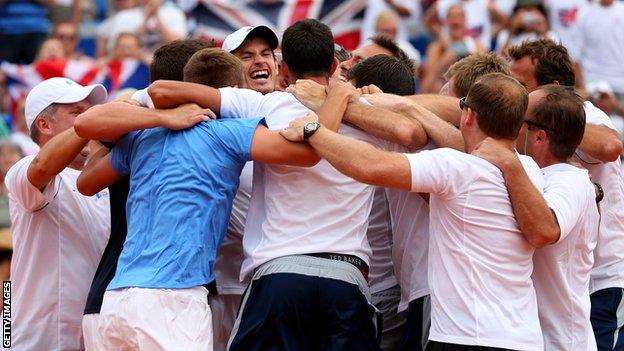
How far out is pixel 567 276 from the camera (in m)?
6.48

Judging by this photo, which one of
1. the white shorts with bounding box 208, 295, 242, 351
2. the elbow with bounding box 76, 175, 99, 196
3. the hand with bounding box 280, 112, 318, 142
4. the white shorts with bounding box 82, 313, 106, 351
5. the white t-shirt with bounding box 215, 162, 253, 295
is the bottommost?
the white shorts with bounding box 208, 295, 242, 351

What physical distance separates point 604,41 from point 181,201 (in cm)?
1135

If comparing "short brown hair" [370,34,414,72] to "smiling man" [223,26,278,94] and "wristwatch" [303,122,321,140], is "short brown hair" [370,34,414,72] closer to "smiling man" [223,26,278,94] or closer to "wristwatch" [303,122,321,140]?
"smiling man" [223,26,278,94]

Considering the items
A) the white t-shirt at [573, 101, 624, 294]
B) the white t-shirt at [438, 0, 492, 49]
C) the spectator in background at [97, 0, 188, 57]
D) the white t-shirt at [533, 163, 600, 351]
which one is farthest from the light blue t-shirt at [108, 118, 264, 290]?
the white t-shirt at [438, 0, 492, 49]

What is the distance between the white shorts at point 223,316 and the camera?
275 inches

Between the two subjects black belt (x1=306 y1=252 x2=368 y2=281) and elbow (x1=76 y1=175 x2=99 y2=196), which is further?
elbow (x1=76 y1=175 x2=99 y2=196)

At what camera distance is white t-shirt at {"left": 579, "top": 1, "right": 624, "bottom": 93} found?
642 inches

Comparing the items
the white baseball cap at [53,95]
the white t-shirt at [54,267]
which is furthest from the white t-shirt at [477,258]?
the white baseball cap at [53,95]

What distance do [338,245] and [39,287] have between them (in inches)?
77.6

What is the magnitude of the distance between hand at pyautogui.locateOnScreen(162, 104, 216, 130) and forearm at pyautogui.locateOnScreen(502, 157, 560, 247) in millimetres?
1602

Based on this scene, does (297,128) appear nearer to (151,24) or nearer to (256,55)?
(256,55)

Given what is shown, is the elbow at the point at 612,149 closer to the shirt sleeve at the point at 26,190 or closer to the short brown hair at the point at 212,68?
the short brown hair at the point at 212,68

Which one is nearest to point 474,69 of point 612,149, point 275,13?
point 612,149

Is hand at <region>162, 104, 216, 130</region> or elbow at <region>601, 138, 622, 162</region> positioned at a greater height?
hand at <region>162, 104, 216, 130</region>
